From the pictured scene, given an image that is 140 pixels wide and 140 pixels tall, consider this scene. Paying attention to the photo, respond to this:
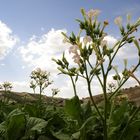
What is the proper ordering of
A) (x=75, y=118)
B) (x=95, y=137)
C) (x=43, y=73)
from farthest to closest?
(x=43, y=73), (x=95, y=137), (x=75, y=118)

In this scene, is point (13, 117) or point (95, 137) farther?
point (95, 137)

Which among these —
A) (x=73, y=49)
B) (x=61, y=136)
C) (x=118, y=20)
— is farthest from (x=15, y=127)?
(x=118, y=20)

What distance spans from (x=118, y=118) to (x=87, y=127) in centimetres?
34

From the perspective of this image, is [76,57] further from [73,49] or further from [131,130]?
[131,130]

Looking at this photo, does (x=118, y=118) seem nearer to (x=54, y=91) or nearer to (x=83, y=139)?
(x=83, y=139)

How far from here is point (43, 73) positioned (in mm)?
10750

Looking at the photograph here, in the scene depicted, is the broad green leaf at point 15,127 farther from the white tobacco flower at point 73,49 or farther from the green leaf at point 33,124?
the white tobacco flower at point 73,49

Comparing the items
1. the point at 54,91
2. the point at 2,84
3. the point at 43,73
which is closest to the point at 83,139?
the point at 43,73

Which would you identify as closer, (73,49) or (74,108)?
(73,49)

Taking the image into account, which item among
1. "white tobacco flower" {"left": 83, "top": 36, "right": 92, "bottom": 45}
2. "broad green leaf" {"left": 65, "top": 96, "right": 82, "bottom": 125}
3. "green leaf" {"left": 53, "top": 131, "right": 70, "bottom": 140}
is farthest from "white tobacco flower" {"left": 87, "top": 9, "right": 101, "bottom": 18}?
"green leaf" {"left": 53, "top": 131, "right": 70, "bottom": 140}

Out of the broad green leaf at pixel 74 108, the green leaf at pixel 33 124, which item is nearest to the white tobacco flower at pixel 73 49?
the broad green leaf at pixel 74 108

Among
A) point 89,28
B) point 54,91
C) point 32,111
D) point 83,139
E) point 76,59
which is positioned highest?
point 54,91

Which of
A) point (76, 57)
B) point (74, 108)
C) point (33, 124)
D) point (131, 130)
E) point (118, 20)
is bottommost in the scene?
point (131, 130)

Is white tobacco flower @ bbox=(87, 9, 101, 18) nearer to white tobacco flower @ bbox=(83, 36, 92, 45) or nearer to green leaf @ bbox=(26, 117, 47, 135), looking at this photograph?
white tobacco flower @ bbox=(83, 36, 92, 45)
